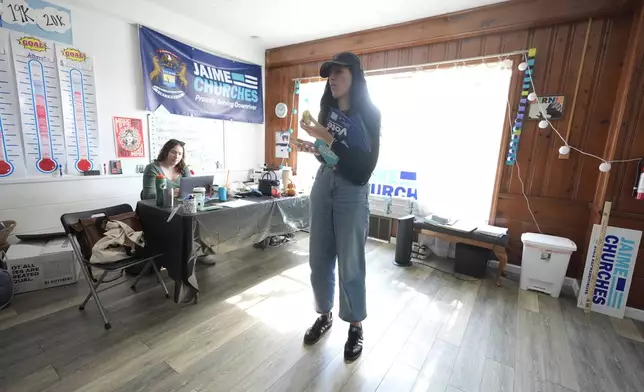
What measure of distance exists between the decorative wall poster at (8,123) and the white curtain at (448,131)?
3134 millimetres

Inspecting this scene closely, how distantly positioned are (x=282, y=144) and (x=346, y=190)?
312cm

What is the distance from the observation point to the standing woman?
4.71ft

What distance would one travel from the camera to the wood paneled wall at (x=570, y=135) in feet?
6.93

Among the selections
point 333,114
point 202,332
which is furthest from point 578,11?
point 202,332

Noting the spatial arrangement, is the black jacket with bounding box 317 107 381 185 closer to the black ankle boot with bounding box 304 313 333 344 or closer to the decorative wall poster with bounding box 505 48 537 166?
the black ankle boot with bounding box 304 313 333 344

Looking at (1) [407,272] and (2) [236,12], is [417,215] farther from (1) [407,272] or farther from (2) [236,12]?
(2) [236,12]

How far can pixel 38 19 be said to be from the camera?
233 cm

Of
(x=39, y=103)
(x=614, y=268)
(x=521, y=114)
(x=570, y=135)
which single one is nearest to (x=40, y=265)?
(x=39, y=103)

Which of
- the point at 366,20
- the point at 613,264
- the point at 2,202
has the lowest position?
the point at 613,264

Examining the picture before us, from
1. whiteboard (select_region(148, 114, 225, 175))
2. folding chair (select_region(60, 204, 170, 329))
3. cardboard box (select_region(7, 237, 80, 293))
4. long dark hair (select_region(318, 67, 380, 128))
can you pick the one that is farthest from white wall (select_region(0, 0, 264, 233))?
long dark hair (select_region(318, 67, 380, 128))

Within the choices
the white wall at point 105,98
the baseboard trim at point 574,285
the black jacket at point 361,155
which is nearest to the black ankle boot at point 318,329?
the black jacket at point 361,155

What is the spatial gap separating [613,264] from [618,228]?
28 centimetres

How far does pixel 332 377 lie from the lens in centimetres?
148

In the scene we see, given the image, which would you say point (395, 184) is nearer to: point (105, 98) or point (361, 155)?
point (361, 155)
